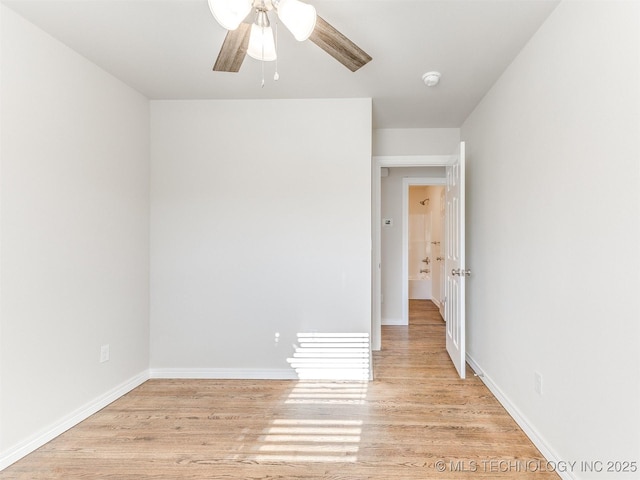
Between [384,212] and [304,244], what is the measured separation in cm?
236

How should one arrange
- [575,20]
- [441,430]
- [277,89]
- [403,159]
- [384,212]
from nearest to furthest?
[575,20], [441,430], [277,89], [403,159], [384,212]

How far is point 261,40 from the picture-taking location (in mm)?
1670

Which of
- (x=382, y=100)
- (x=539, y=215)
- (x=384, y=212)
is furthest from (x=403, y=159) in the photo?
(x=539, y=215)

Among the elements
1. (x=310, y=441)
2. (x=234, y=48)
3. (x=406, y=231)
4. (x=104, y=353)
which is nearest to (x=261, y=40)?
(x=234, y=48)

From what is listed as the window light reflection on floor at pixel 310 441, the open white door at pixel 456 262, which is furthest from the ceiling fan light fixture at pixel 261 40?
the window light reflection on floor at pixel 310 441

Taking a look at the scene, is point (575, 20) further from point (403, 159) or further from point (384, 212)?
point (384, 212)

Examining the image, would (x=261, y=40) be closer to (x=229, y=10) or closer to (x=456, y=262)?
(x=229, y=10)

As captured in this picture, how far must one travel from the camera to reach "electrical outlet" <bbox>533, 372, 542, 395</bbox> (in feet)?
6.47

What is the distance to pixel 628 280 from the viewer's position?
4.26 ft

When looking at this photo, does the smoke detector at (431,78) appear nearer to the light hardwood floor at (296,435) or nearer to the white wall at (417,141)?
the white wall at (417,141)

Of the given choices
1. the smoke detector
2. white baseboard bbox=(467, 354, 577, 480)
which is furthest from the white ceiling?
white baseboard bbox=(467, 354, 577, 480)

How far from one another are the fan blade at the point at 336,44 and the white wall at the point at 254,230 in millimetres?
1185

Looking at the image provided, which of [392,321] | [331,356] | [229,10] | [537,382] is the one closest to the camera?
[229,10]

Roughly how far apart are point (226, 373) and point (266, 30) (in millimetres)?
2594
